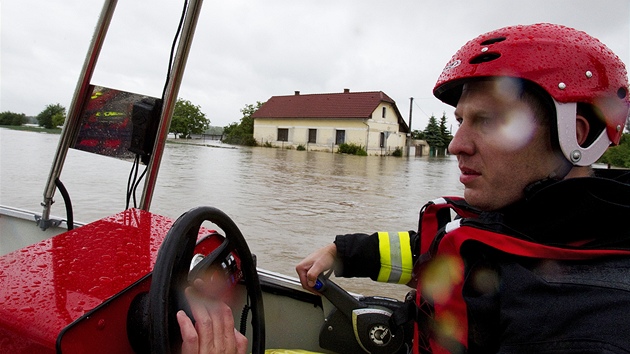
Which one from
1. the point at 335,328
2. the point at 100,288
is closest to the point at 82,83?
the point at 100,288

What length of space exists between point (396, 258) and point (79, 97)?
57.1 inches

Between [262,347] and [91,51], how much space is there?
4.54 feet

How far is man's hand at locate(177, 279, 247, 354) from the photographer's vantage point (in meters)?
0.85

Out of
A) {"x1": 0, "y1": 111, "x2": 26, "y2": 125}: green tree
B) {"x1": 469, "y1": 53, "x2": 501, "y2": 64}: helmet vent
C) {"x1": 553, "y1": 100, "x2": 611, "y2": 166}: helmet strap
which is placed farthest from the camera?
{"x1": 0, "y1": 111, "x2": 26, "y2": 125}: green tree

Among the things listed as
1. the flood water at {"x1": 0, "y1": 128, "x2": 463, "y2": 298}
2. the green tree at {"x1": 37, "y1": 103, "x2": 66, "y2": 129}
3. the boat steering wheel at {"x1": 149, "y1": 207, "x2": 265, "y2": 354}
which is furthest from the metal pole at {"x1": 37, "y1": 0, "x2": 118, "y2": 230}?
the flood water at {"x1": 0, "y1": 128, "x2": 463, "y2": 298}

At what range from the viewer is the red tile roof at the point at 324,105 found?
31.6 meters

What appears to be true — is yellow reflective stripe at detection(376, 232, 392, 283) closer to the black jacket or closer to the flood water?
the black jacket

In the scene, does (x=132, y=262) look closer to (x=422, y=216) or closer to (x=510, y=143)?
(x=422, y=216)

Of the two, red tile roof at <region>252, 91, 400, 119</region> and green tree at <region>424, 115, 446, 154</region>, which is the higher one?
red tile roof at <region>252, 91, 400, 119</region>

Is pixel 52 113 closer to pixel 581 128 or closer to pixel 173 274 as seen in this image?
pixel 173 274

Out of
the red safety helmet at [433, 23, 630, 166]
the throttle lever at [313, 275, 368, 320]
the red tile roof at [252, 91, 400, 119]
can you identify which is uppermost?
the red tile roof at [252, 91, 400, 119]

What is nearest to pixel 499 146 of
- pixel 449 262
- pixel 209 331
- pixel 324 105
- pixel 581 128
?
pixel 581 128

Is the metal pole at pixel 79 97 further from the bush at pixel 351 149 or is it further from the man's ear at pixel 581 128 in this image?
the bush at pixel 351 149

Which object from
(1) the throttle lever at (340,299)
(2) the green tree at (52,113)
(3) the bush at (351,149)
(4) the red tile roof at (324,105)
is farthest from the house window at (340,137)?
(1) the throttle lever at (340,299)
